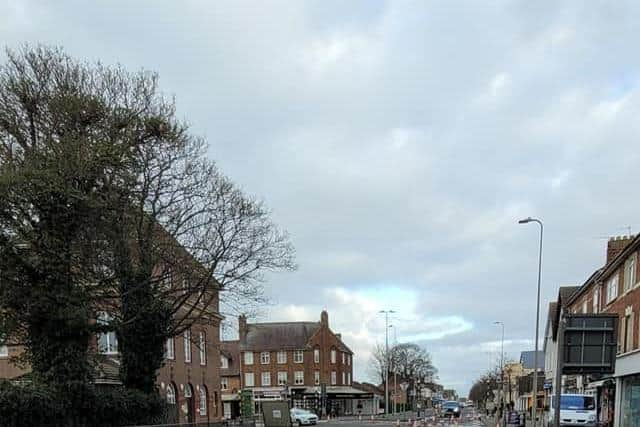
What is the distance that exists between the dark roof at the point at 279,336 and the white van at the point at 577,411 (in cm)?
6285

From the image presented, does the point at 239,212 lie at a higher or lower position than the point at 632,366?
higher

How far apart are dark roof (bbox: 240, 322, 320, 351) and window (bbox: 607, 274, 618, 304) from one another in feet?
209

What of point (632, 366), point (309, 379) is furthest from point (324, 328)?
point (632, 366)

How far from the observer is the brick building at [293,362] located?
3684 inches

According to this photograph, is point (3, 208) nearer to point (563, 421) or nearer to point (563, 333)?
point (563, 333)

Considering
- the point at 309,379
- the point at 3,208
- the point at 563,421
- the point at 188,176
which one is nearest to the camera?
the point at 3,208

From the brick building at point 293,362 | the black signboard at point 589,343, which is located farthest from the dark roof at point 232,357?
the black signboard at point 589,343

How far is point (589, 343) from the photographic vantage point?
40.3ft

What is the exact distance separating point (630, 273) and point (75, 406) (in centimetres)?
2455

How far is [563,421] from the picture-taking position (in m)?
35.0

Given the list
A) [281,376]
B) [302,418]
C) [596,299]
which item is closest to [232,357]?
[281,376]

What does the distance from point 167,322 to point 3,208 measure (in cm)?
1061

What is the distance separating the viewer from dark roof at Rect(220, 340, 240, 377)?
93000 millimetres

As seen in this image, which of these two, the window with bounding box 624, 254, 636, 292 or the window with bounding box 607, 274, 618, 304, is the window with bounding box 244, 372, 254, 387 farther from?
the window with bounding box 624, 254, 636, 292
